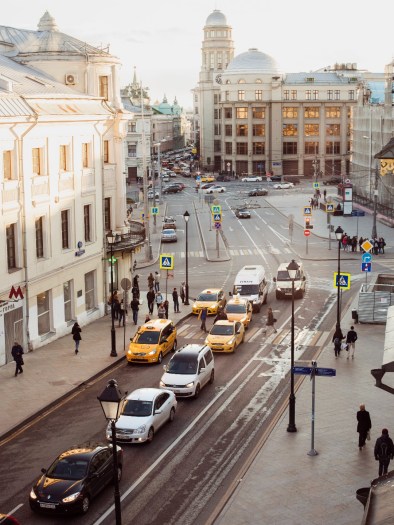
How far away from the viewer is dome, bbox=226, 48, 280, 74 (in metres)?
140

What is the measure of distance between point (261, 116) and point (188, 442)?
4719 inches

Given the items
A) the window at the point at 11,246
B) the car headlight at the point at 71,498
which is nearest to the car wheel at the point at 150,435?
the car headlight at the point at 71,498

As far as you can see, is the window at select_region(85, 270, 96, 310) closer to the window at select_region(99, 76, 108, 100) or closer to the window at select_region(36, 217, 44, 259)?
the window at select_region(36, 217, 44, 259)

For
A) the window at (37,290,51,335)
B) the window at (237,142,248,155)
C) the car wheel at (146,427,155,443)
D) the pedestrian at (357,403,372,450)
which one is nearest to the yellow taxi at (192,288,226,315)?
the window at (37,290,51,335)

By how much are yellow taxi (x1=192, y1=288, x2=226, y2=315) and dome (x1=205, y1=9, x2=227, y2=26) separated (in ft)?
463

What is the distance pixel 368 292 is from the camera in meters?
42.5

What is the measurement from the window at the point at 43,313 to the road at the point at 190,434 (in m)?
5.45

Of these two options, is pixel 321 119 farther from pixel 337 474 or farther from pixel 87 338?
pixel 337 474

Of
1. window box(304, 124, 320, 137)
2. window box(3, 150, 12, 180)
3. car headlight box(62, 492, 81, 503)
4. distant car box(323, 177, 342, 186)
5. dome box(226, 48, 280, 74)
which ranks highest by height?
dome box(226, 48, 280, 74)

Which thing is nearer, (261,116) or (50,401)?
(50,401)

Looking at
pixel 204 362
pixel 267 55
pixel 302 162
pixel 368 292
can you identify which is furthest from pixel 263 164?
pixel 204 362

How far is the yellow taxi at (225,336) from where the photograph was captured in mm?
36625

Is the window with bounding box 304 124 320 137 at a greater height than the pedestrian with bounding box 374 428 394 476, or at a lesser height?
greater

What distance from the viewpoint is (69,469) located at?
67.7 ft
